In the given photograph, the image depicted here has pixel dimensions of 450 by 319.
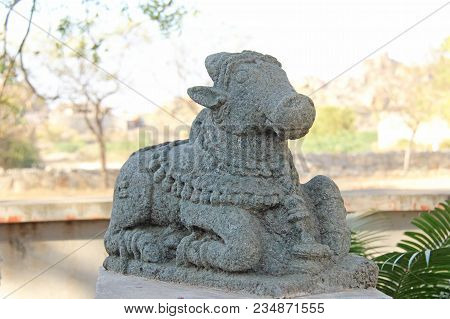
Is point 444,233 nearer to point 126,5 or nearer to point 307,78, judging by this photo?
point 126,5

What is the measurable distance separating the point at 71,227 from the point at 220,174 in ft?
11.7

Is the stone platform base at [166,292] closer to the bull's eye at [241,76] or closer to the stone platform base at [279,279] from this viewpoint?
the stone platform base at [279,279]

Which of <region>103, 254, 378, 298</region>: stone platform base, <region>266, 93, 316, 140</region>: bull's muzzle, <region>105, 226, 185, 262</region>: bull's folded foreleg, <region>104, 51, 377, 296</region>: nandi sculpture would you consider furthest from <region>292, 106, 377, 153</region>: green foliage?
<region>266, 93, 316, 140</region>: bull's muzzle

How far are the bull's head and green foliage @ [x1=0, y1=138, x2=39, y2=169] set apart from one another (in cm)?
1278

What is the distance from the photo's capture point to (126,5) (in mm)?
7375

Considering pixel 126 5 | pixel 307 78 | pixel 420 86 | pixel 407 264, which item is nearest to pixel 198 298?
pixel 407 264

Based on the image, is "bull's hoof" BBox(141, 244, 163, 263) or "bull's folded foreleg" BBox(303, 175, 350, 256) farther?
"bull's hoof" BBox(141, 244, 163, 263)

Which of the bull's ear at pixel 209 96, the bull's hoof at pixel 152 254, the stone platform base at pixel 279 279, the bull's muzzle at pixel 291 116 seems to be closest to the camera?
the stone platform base at pixel 279 279

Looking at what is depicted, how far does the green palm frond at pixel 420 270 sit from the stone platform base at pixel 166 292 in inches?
26.3

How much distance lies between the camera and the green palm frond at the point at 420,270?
13.9 ft

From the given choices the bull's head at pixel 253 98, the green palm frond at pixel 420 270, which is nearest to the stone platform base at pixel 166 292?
the green palm frond at pixel 420 270

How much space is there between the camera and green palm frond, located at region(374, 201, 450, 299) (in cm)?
424

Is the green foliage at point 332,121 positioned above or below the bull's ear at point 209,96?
above

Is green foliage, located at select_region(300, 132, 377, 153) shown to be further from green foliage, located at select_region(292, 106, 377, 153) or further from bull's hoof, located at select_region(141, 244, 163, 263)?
bull's hoof, located at select_region(141, 244, 163, 263)
